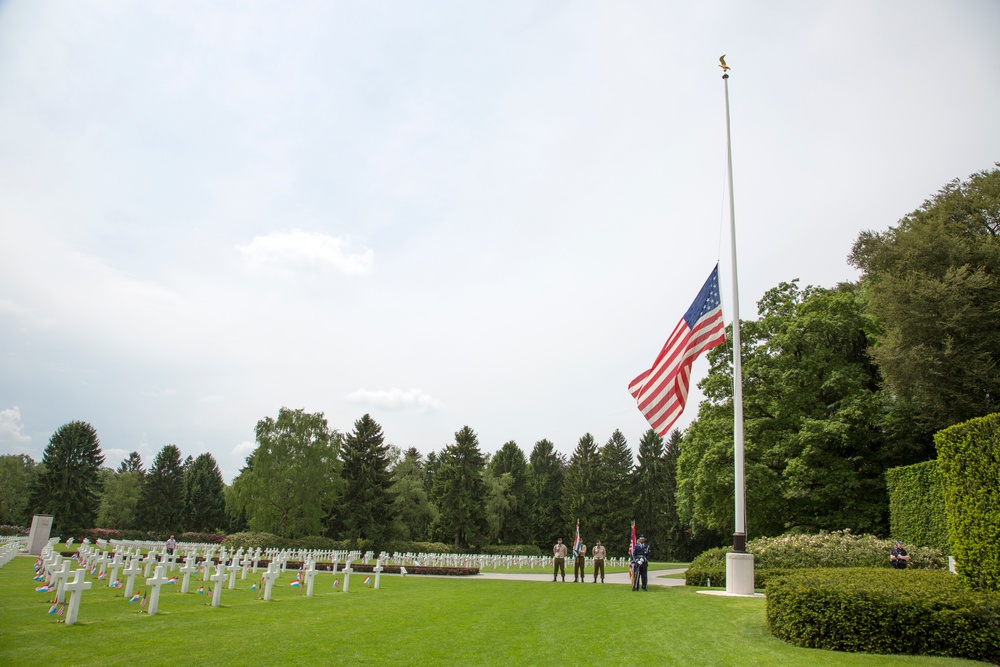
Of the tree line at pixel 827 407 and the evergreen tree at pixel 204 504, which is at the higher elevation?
the tree line at pixel 827 407

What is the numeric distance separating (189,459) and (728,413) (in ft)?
318

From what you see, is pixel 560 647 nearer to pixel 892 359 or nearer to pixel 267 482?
pixel 892 359

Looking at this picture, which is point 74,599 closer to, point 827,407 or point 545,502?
point 827,407

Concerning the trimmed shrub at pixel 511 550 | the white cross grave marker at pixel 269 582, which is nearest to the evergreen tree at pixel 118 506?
the trimmed shrub at pixel 511 550

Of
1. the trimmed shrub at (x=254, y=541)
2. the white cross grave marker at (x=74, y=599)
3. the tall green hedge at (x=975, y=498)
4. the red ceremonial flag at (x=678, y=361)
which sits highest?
the red ceremonial flag at (x=678, y=361)

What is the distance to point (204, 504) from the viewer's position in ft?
267

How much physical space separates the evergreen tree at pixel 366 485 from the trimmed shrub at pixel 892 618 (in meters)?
46.0

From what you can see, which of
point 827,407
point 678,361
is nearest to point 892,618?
point 678,361

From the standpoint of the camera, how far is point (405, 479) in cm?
6322

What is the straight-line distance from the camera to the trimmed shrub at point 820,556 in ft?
65.3

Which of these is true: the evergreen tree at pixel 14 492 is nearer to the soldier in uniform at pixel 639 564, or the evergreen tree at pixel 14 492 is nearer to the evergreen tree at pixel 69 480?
the evergreen tree at pixel 69 480

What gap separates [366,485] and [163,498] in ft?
135

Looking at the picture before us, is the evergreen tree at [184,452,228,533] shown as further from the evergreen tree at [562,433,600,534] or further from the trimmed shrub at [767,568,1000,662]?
the trimmed shrub at [767,568,1000,662]

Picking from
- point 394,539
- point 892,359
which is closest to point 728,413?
point 892,359
